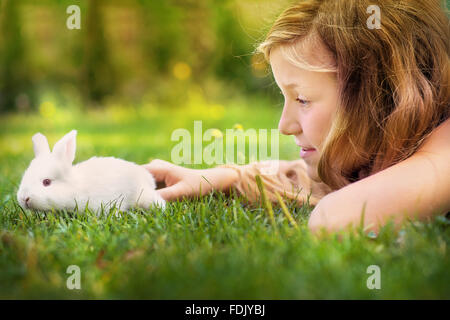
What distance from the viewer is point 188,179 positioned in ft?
6.71

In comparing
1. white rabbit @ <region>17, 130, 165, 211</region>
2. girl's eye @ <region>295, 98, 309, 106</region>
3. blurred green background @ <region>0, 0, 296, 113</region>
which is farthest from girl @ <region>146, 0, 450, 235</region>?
blurred green background @ <region>0, 0, 296, 113</region>

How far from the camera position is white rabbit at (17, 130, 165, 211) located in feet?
5.46

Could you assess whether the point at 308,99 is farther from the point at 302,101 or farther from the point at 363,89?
the point at 363,89

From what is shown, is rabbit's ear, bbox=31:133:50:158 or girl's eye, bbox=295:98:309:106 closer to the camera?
rabbit's ear, bbox=31:133:50:158

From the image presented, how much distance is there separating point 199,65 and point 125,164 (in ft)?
15.2

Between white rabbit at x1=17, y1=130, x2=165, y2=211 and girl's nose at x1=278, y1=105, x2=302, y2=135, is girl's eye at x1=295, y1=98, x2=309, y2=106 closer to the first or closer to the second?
girl's nose at x1=278, y1=105, x2=302, y2=135

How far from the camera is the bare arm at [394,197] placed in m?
1.47

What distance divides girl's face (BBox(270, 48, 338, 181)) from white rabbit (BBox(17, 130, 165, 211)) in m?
0.56

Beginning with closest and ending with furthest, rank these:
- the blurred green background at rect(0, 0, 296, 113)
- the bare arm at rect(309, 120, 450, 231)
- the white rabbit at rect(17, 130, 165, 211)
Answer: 1. the bare arm at rect(309, 120, 450, 231)
2. the white rabbit at rect(17, 130, 165, 211)
3. the blurred green background at rect(0, 0, 296, 113)

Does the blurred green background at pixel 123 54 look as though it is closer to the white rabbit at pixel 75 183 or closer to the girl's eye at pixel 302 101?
the girl's eye at pixel 302 101

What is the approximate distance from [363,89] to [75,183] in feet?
3.23

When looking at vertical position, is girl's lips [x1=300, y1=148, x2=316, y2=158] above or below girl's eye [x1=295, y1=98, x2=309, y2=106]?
below

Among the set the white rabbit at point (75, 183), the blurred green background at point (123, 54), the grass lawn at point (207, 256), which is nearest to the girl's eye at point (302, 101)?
the grass lawn at point (207, 256)
